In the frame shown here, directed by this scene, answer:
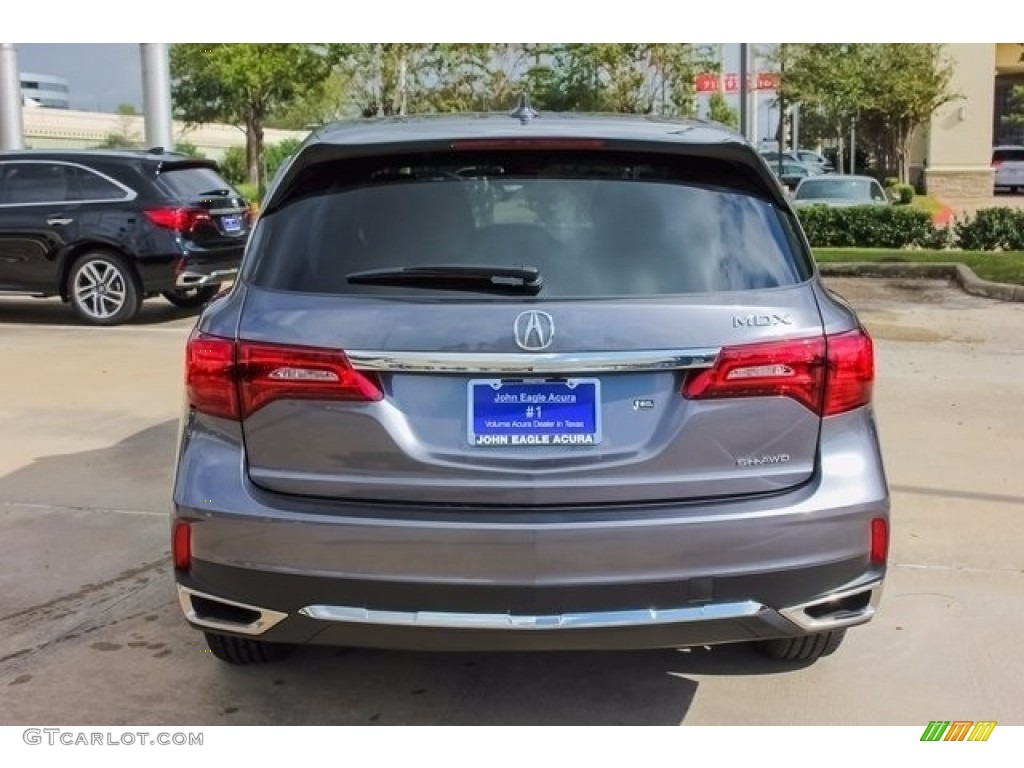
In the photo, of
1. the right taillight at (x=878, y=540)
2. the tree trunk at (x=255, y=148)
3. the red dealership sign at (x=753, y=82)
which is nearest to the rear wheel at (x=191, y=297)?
the right taillight at (x=878, y=540)

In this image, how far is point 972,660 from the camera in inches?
154

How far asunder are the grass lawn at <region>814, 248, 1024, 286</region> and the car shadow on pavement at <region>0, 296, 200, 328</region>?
334 inches

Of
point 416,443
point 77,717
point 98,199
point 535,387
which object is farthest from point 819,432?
point 98,199

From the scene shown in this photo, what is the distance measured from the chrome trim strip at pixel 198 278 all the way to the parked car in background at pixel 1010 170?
3477 centimetres

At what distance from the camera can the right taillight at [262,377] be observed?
2.98 meters

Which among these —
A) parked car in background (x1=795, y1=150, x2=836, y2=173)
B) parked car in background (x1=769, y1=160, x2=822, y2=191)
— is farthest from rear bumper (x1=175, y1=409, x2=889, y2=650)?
parked car in background (x1=795, y1=150, x2=836, y2=173)

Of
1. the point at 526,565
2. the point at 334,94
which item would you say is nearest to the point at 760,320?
the point at 526,565

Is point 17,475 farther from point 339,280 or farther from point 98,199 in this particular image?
point 98,199

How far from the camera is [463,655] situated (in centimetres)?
397

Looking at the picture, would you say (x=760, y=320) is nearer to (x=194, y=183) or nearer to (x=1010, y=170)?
(x=194, y=183)

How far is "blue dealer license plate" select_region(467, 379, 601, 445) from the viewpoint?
9.70ft

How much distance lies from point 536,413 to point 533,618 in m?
0.52
